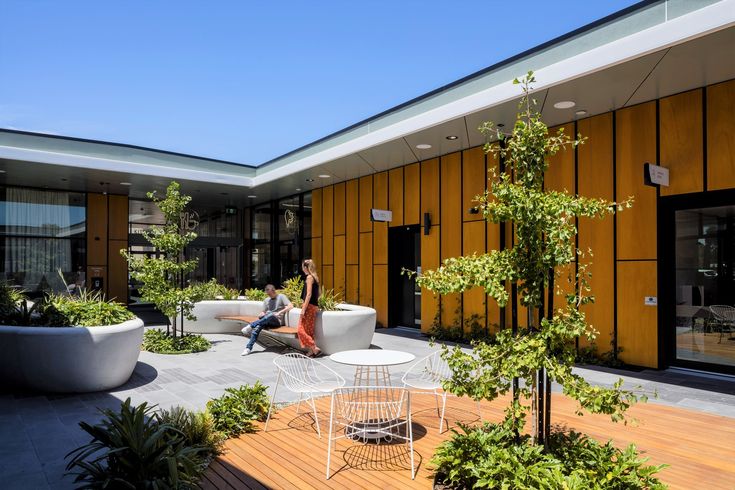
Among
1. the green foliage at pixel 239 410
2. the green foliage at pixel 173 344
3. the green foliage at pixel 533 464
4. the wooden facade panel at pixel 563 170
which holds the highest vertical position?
the wooden facade panel at pixel 563 170

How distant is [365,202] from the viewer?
1295 cm

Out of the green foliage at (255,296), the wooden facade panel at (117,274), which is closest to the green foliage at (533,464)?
the green foliage at (255,296)

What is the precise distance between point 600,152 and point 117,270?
14648 mm

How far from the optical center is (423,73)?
1265 cm

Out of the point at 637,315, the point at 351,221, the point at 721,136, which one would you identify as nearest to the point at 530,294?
the point at 637,315

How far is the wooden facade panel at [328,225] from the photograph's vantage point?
14141 millimetres

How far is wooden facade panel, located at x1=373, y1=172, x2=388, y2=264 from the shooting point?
12242 millimetres

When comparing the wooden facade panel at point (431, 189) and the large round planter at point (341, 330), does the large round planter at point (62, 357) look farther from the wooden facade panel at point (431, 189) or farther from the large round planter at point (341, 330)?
the wooden facade panel at point (431, 189)

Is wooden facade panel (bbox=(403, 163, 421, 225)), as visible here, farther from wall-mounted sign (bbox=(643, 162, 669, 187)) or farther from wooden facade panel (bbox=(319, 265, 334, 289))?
wall-mounted sign (bbox=(643, 162, 669, 187))

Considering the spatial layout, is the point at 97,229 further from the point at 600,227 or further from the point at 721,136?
the point at 721,136

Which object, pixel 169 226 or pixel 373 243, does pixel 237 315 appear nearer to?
pixel 169 226

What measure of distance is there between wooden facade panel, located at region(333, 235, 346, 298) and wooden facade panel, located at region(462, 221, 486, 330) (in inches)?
168

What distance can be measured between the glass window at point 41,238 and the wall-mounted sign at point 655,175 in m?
14.5

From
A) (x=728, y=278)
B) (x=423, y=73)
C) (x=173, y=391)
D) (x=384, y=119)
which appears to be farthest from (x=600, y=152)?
(x=173, y=391)
